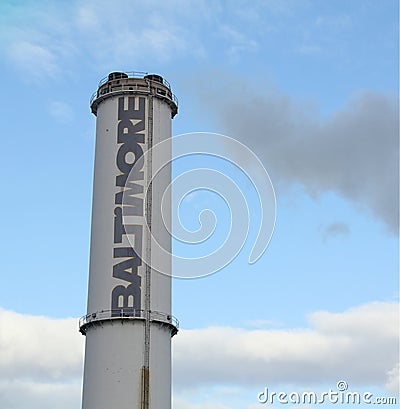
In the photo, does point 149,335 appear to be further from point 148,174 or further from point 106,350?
point 148,174

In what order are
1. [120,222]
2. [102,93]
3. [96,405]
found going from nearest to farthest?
[96,405], [120,222], [102,93]

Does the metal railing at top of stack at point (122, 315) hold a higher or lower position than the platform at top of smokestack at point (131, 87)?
lower

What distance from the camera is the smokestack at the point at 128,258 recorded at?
214ft

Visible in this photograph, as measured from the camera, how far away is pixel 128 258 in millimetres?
67875

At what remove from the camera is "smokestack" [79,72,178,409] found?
65.4 meters

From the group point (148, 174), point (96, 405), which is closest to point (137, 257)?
point (148, 174)

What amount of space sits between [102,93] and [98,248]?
1566cm

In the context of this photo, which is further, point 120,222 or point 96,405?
point 120,222

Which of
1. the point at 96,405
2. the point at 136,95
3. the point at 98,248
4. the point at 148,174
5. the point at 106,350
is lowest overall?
the point at 96,405

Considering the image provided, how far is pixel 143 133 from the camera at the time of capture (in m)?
71.8

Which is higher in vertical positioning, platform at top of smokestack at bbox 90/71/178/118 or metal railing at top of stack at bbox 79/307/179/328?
platform at top of smokestack at bbox 90/71/178/118

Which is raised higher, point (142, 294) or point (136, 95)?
point (136, 95)

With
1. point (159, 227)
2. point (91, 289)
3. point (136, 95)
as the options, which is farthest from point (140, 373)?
point (136, 95)

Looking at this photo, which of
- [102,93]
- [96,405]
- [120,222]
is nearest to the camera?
[96,405]
